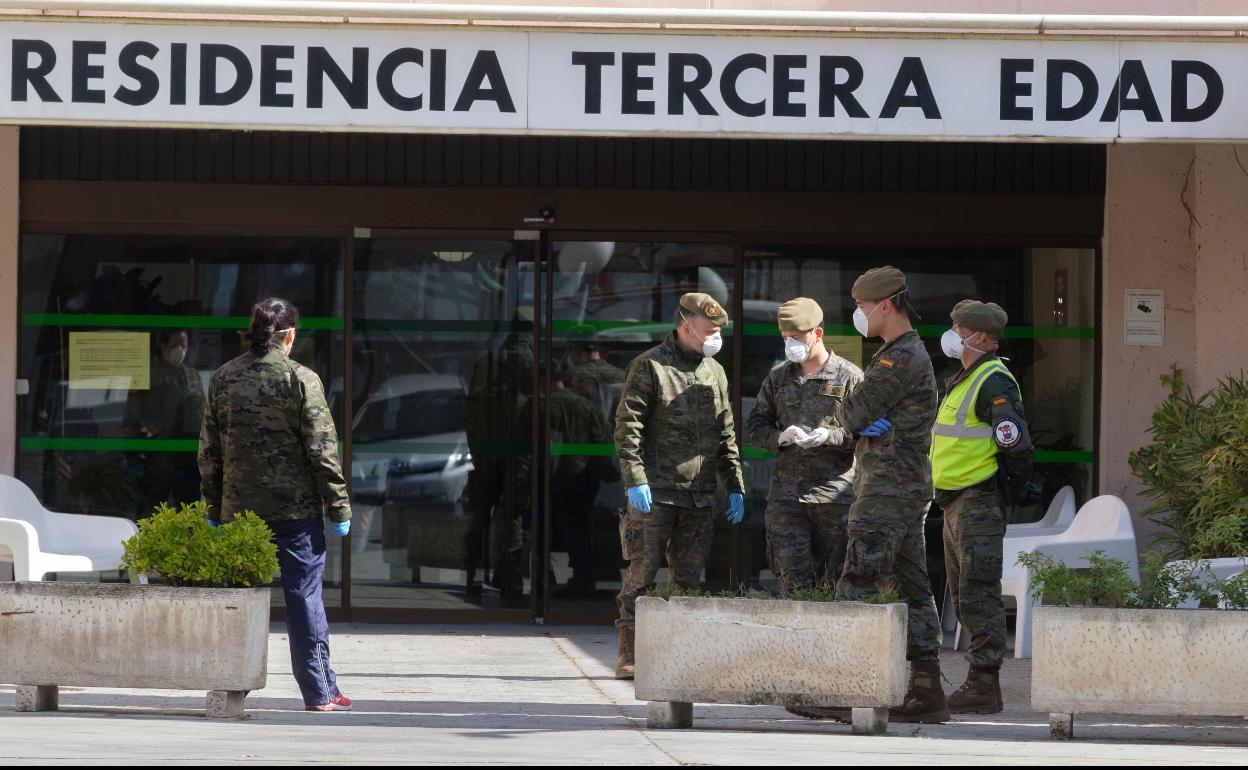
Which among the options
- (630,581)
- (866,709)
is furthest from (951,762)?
(630,581)

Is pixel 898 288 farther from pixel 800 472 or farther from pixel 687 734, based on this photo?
pixel 687 734

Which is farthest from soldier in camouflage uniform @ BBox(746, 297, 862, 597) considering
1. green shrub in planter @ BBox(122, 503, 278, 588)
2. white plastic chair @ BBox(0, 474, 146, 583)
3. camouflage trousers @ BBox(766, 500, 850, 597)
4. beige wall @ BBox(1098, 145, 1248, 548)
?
white plastic chair @ BBox(0, 474, 146, 583)

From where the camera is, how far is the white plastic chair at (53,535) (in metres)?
9.46

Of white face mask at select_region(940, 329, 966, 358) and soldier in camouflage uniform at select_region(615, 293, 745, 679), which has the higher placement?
white face mask at select_region(940, 329, 966, 358)

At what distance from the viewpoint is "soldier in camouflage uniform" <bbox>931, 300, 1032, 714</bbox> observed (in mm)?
7734

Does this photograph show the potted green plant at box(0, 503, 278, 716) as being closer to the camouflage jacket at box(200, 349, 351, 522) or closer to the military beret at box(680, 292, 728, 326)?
the camouflage jacket at box(200, 349, 351, 522)

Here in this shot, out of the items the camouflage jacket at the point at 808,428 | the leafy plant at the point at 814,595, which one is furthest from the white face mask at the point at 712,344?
the leafy plant at the point at 814,595

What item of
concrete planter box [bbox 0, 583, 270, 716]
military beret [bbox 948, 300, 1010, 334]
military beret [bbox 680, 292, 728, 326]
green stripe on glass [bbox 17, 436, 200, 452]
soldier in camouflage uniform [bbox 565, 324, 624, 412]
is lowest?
concrete planter box [bbox 0, 583, 270, 716]

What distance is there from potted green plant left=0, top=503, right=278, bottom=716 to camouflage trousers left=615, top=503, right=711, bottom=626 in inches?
83.5

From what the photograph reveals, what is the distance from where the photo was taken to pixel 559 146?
10805 millimetres

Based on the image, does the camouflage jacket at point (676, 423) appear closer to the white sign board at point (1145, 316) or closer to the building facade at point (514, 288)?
the building facade at point (514, 288)

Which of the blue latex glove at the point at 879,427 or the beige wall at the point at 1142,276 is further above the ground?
the beige wall at the point at 1142,276

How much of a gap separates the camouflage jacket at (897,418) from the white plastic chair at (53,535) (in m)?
4.45

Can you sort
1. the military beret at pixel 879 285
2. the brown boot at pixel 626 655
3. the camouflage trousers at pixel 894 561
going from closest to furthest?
the camouflage trousers at pixel 894 561, the military beret at pixel 879 285, the brown boot at pixel 626 655
